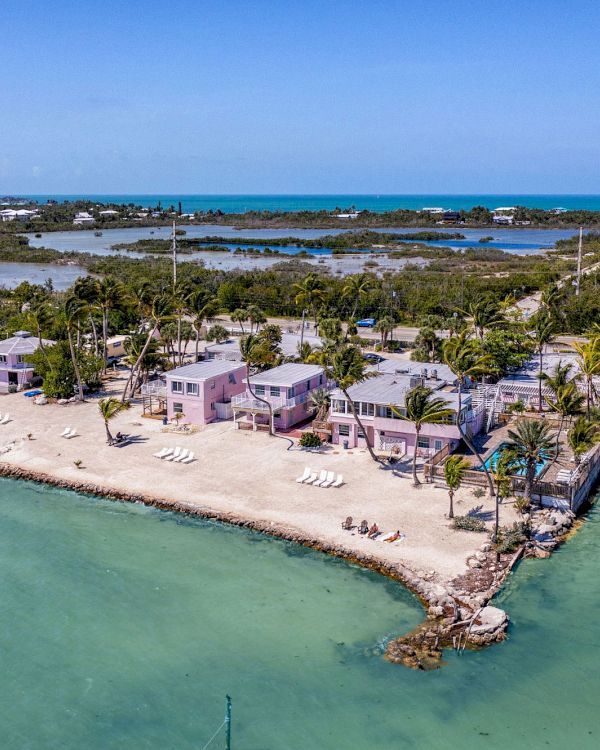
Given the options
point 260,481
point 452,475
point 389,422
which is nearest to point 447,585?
point 452,475

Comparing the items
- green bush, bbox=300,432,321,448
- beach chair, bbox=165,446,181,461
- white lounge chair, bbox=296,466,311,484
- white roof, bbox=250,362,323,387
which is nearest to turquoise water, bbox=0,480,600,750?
white lounge chair, bbox=296,466,311,484

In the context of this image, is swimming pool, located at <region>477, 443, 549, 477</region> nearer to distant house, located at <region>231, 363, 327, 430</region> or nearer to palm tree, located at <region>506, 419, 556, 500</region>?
palm tree, located at <region>506, 419, 556, 500</region>

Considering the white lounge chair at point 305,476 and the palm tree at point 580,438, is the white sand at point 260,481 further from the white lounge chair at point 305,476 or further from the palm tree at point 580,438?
the palm tree at point 580,438

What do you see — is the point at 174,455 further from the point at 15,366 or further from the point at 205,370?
the point at 15,366

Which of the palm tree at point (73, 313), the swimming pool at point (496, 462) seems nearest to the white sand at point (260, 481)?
the swimming pool at point (496, 462)

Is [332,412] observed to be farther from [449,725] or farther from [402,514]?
[449,725]
